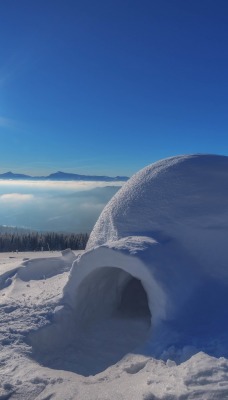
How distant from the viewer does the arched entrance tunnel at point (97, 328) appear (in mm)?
6867

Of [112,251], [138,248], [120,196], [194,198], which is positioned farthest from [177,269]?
[120,196]

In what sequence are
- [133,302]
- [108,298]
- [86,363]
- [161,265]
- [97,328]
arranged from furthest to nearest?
[133,302], [108,298], [97,328], [161,265], [86,363]

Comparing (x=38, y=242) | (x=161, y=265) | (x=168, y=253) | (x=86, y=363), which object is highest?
(x=168, y=253)

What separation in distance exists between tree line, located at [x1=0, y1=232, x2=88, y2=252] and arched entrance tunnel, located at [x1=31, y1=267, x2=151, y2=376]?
1708cm

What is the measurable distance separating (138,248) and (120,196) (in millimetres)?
2979

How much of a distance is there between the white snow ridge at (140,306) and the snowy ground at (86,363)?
2 centimetres

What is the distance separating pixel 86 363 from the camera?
6781 mm

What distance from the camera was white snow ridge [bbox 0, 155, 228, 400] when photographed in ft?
18.0

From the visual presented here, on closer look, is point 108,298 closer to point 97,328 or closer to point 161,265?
point 97,328

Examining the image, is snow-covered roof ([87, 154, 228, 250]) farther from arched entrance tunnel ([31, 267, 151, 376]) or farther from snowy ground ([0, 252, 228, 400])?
snowy ground ([0, 252, 228, 400])

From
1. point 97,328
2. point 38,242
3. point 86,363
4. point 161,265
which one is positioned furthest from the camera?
point 38,242

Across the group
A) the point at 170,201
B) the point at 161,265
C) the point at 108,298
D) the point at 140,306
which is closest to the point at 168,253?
the point at 161,265

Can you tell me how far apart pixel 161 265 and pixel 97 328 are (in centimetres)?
228

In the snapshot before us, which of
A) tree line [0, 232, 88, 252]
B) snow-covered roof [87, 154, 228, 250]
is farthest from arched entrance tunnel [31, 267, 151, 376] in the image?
tree line [0, 232, 88, 252]
